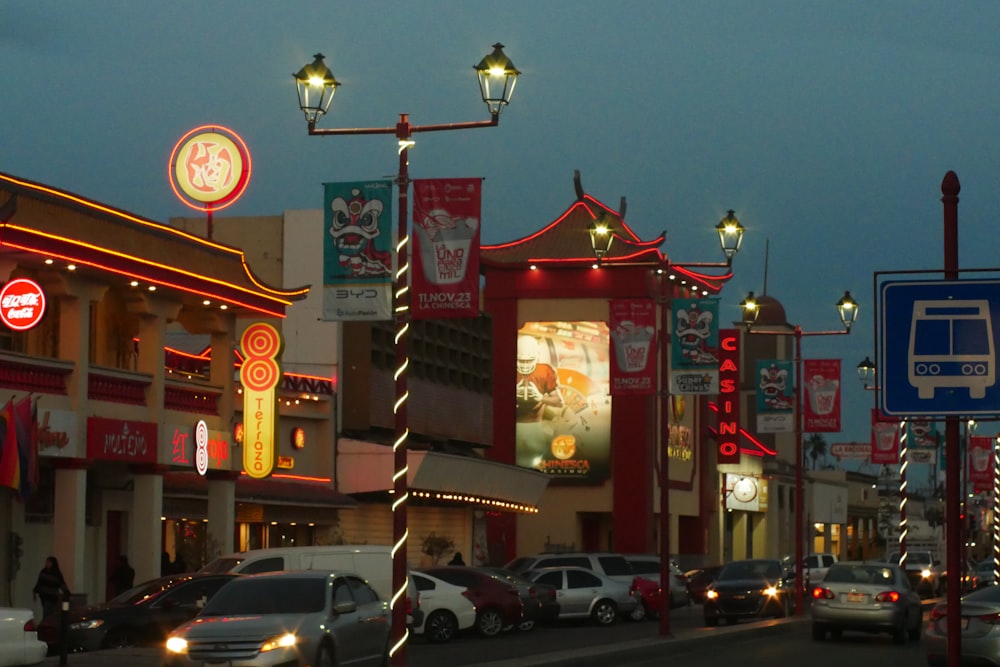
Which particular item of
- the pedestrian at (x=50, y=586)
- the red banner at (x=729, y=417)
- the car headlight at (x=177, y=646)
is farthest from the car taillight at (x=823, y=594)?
the red banner at (x=729, y=417)

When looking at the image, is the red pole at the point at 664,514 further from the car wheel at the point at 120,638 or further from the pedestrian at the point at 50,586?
the pedestrian at the point at 50,586

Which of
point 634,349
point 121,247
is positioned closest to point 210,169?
point 121,247

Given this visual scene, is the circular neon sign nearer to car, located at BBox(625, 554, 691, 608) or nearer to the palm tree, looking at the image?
car, located at BBox(625, 554, 691, 608)

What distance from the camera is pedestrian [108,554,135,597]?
112ft

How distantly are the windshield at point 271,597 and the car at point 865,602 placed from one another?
1490cm

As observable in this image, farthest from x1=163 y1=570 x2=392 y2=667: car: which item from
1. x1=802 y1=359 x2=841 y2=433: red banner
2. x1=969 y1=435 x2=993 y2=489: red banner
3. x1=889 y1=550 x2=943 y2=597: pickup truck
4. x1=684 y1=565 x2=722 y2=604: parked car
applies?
x1=969 y1=435 x2=993 y2=489: red banner

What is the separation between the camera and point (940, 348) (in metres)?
9.38

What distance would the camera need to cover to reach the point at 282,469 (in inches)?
1789

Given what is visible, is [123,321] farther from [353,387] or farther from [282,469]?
[353,387]

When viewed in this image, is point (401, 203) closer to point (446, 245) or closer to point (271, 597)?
point (446, 245)

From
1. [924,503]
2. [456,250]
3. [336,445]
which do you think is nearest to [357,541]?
[336,445]

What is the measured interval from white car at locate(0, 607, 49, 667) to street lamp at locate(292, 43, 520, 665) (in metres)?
4.55

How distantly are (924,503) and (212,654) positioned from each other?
107454 millimetres

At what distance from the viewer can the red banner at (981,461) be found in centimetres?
6556
